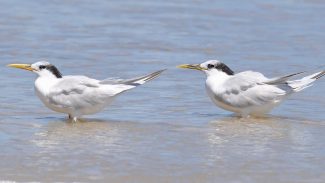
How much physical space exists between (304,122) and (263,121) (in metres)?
0.37

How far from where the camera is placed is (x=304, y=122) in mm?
8805

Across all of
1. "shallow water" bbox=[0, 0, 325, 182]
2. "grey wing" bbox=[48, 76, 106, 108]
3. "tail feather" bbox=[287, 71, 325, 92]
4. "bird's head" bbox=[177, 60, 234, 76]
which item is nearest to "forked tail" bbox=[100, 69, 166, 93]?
"grey wing" bbox=[48, 76, 106, 108]

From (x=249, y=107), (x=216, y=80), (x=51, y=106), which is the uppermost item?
(x=216, y=80)

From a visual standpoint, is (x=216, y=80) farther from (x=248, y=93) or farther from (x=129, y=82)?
(x=129, y=82)

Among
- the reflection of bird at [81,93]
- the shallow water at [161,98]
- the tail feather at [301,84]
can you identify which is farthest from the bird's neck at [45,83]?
the tail feather at [301,84]

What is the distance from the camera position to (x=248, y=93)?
911 centimetres

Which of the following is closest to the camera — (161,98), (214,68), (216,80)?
(216,80)

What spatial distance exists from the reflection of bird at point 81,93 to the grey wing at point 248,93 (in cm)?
71

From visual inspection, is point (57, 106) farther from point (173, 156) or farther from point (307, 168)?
point (307, 168)

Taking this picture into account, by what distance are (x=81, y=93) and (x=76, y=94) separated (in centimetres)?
4

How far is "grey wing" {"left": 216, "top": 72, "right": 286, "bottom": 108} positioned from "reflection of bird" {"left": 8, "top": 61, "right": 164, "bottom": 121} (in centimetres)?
71

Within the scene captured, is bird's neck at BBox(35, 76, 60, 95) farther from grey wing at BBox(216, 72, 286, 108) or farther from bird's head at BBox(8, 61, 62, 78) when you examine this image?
grey wing at BBox(216, 72, 286, 108)

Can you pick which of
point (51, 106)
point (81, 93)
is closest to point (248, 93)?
point (81, 93)

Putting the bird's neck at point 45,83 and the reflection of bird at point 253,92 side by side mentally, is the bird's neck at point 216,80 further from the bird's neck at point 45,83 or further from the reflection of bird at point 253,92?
the bird's neck at point 45,83
